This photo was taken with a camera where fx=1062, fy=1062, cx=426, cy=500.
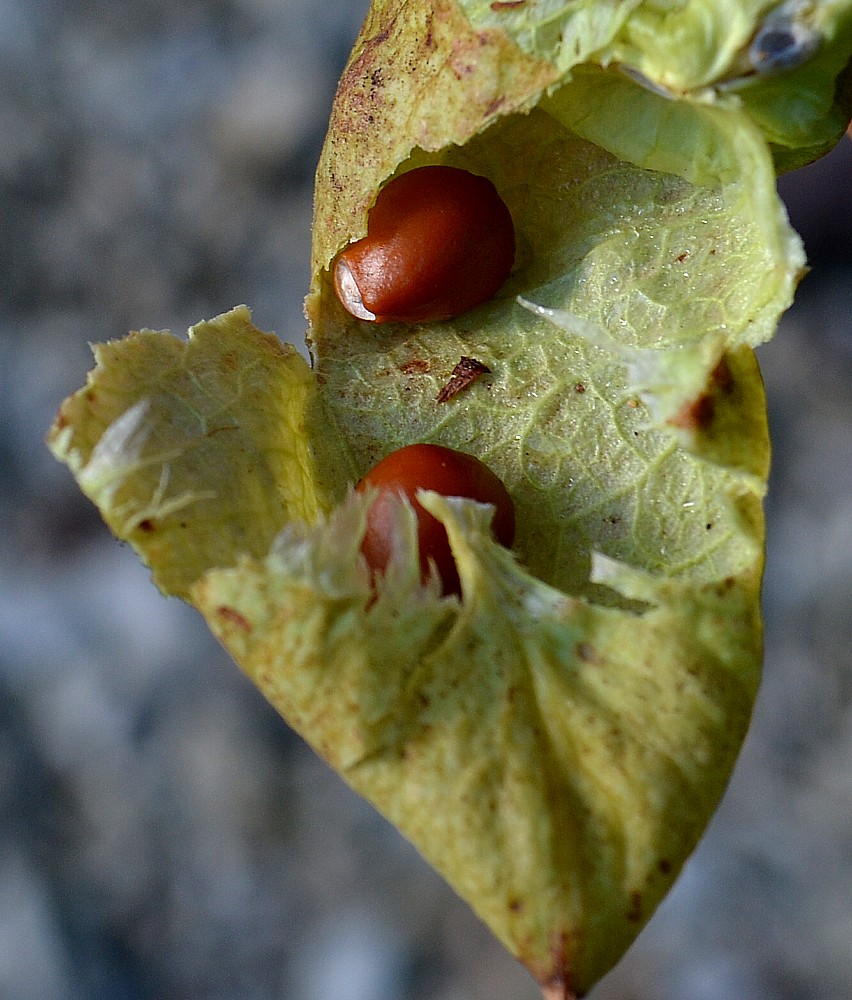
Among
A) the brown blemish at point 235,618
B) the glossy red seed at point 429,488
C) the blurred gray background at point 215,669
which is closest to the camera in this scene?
the brown blemish at point 235,618

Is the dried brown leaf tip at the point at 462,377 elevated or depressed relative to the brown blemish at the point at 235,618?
elevated

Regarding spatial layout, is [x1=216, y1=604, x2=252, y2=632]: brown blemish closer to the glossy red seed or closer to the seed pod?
the glossy red seed

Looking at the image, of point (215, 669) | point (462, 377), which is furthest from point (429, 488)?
point (215, 669)

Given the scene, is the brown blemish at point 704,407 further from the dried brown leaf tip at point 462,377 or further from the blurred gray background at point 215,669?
the blurred gray background at point 215,669

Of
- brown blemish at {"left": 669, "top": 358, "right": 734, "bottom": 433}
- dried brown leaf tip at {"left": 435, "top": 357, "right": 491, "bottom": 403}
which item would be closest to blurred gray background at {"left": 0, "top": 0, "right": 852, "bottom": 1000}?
dried brown leaf tip at {"left": 435, "top": 357, "right": 491, "bottom": 403}

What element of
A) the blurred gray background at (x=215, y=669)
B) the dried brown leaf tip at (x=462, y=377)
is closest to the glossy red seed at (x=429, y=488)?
the dried brown leaf tip at (x=462, y=377)

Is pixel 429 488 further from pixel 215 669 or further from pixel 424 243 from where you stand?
pixel 215 669

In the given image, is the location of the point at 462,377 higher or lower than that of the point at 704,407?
higher
